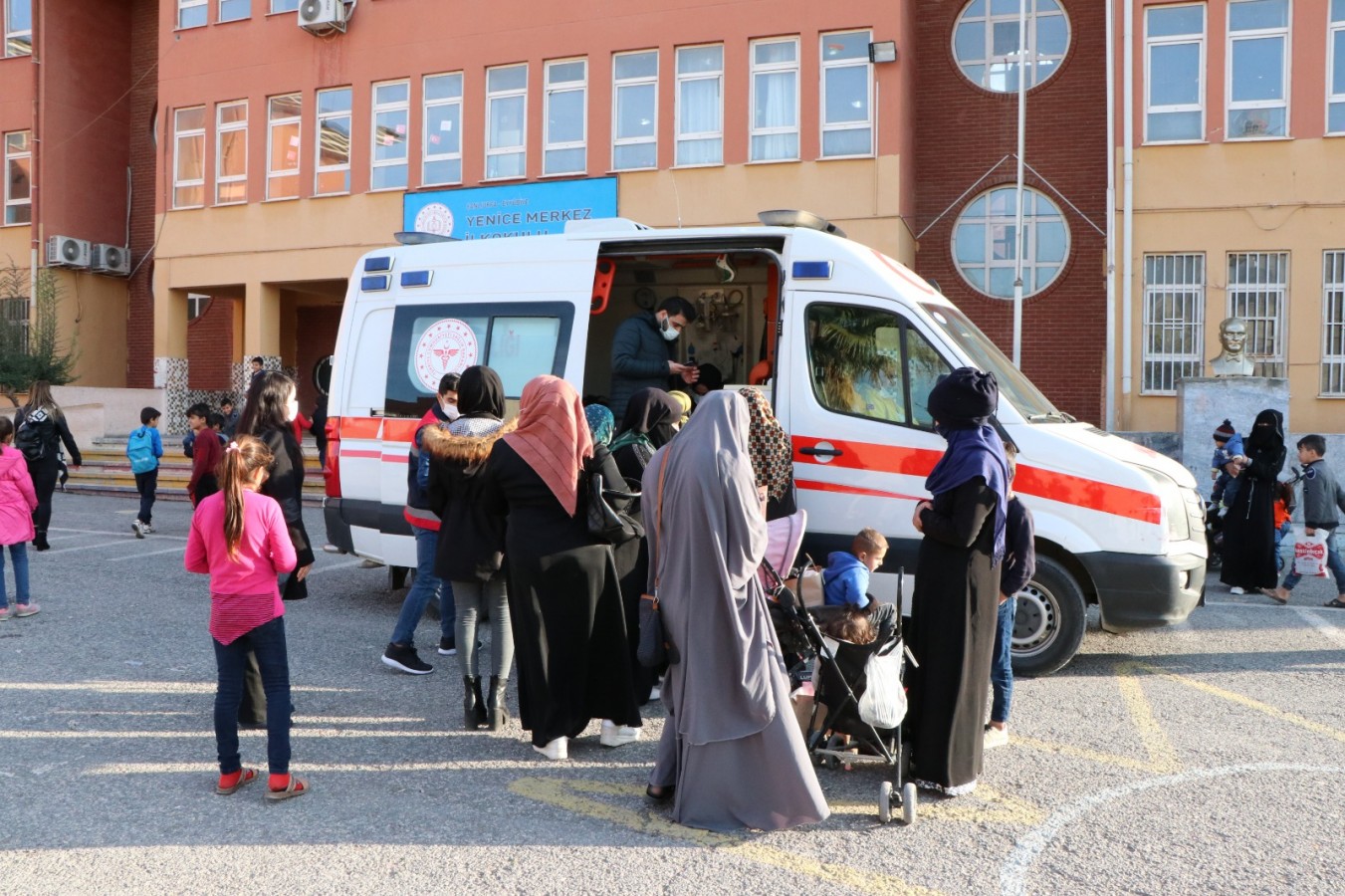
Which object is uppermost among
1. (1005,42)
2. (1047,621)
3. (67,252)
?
(1005,42)

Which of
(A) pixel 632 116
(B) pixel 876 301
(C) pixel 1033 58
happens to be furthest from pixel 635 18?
(B) pixel 876 301

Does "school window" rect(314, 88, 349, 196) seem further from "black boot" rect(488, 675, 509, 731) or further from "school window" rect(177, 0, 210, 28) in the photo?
"black boot" rect(488, 675, 509, 731)

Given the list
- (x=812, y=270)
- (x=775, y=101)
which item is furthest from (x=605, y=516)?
(x=775, y=101)

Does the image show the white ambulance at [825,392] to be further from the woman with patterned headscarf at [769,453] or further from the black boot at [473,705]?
the black boot at [473,705]

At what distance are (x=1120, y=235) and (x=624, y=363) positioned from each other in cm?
1224

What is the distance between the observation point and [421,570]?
7.10 m

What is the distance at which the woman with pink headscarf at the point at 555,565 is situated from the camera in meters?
5.20

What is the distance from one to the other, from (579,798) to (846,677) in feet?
4.02

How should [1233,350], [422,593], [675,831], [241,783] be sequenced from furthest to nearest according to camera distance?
[1233,350] → [422,593] → [241,783] → [675,831]

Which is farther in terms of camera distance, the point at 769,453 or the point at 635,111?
the point at 635,111

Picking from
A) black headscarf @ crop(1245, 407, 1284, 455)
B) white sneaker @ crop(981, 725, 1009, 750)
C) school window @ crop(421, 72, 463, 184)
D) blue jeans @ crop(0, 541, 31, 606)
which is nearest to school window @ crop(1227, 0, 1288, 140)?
black headscarf @ crop(1245, 407, 1284, 455)

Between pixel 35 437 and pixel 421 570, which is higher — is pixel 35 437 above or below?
above

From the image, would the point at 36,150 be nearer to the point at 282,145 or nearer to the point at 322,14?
the point at 282,145

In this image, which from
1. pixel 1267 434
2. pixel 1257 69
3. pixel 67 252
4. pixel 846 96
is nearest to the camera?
pixel 1267 434
